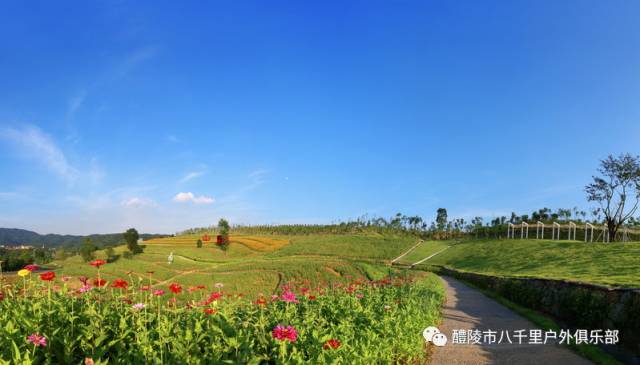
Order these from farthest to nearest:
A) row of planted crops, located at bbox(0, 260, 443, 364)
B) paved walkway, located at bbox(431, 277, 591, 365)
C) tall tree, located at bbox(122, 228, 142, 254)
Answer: tall tree, located at bbox(122, 228, 142, 254) < paved walkway, located at bbox(431, 277, 591, 365) < row of planted crops, located at bbox(0, 260, 443, 364)

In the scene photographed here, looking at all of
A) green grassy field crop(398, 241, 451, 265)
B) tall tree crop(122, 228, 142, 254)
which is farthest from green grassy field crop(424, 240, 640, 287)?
tall tree crop(122, 228, 142, 254)

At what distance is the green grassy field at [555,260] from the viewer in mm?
15008

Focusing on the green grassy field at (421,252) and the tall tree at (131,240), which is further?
the tall tree at (131,240)

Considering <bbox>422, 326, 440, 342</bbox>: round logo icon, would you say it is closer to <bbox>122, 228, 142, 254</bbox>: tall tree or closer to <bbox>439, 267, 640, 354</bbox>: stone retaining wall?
<bbox>439, 267, 640, 354</bbox>: stone retaining wall

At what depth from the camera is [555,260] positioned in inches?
863

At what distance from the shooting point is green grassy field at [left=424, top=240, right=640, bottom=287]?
15.0 m

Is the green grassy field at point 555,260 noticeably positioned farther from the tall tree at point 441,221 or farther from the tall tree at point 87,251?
the tall tree at point 87,251

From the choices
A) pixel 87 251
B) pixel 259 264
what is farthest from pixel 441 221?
pixel 87 251

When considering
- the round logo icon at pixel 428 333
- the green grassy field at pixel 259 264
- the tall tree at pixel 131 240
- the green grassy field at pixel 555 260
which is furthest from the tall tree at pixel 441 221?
the round logo icon at pixel 428 333

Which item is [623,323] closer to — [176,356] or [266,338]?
[266,338]

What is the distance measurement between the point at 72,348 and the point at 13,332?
0.43m

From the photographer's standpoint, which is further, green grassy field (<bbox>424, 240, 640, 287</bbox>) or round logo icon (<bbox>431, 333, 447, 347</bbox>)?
green grassy field (<bbox>424, 240, 640, 287</bbox>)

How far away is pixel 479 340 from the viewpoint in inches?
304

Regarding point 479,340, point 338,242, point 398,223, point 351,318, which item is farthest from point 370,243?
point 351,318
